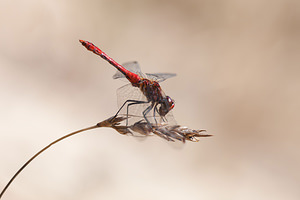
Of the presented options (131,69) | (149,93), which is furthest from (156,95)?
(131,69)

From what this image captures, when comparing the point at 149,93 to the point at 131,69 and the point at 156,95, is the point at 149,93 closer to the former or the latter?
the point at 156,95

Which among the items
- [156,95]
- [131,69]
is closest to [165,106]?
[156,95]

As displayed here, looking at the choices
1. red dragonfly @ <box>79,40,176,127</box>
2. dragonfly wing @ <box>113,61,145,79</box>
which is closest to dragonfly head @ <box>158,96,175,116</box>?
red dragonfly @ <box>79,40,176,127</box>

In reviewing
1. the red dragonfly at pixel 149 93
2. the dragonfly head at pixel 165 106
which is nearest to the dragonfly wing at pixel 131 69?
the red dragonfly at pixel 149 93

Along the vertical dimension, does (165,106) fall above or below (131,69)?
below

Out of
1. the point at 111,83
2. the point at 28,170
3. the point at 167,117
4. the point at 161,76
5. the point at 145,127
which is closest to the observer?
the point at 145,127

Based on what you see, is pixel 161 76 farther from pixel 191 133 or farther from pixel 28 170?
pixel 28 170

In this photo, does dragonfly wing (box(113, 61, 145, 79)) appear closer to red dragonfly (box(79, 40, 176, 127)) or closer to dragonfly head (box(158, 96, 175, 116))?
red dragonfly (box(79, 40, 176, 127))

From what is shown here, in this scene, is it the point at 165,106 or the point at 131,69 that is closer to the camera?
the point at 165,106

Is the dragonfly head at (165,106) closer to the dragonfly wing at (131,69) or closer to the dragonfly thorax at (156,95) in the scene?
the dragonfly thorax at (156,95)

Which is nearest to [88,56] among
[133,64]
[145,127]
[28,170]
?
[28,170]

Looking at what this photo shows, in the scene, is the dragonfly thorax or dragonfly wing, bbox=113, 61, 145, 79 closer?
the dragonfly thorax
